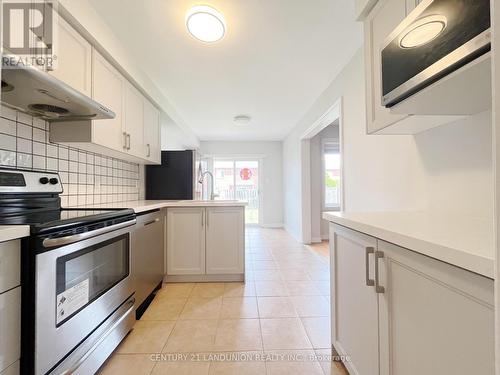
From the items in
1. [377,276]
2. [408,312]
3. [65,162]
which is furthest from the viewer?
[65,162]

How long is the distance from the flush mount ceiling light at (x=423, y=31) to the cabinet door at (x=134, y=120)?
224 centimetres

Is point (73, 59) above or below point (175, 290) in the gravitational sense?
above

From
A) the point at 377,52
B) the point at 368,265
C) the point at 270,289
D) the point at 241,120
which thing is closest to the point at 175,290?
the point at 270,289

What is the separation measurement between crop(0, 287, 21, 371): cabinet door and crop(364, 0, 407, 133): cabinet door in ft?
6.11

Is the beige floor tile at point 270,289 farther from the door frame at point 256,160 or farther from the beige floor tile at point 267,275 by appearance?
the door frame at point 256,160

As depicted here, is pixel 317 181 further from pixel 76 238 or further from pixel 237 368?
pixel 76 238

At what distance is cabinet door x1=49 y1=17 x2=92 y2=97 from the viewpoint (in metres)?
1.48

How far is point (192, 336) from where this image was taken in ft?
5.61

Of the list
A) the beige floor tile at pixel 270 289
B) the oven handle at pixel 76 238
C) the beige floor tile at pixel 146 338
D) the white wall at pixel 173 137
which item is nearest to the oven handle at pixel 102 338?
the beige floor tile at pixel 146 338

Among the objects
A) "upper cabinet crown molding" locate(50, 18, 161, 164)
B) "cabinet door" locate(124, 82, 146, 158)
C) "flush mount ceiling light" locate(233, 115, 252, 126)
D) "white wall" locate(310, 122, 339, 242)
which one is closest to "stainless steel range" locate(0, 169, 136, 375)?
"upper cabinet crown molding" locate(50, 18, 161, 164)

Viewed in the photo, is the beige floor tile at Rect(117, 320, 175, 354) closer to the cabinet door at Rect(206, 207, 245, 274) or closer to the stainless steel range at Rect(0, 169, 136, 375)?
the stainless steel range at Rect(0, 169, 136, 375)

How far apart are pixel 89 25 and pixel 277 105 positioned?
2.62 meters

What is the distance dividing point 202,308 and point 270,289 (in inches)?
29.4

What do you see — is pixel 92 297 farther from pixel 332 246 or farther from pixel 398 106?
pixel 398 106
